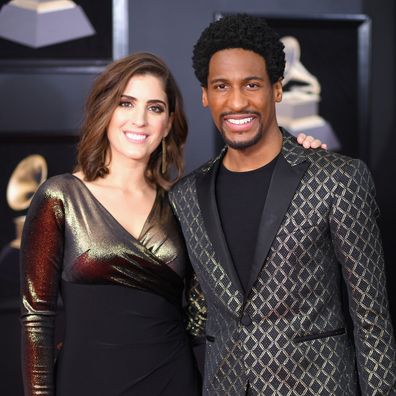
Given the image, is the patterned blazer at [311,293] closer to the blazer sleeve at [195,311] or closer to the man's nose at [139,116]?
the blazer sleeve at [195,311]

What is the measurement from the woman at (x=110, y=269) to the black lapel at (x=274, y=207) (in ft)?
1.32

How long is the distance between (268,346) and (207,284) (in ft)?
0.77

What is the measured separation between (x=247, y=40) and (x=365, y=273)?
25.0 inches

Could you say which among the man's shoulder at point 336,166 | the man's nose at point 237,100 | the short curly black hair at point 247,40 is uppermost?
the short curly black hair at point 247,40

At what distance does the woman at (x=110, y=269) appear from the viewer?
219 centimetres

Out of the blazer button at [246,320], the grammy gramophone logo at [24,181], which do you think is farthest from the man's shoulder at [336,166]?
the grammy gramophone logo at [24,181]

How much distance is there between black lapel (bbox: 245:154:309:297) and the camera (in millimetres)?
1934

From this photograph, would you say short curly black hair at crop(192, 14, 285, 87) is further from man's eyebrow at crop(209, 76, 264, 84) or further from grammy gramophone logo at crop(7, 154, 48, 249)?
grammy gramophone logo at crop(7, 154, 48, 249)

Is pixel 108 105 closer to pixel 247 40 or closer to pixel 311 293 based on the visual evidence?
pixel 247 40

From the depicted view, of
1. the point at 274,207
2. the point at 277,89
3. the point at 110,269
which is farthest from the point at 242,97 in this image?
the point at 110,269

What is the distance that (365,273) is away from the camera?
188 centimetres

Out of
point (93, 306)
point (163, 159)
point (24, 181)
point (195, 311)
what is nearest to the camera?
point (93, 306)

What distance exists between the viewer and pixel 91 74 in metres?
3.23

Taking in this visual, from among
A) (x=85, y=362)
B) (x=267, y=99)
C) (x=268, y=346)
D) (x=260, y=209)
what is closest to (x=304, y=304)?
(x=268, y=346)
